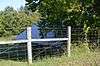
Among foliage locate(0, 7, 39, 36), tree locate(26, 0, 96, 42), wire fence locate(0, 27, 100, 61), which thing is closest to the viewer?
wire fence locate(0, 27, 100, 61)

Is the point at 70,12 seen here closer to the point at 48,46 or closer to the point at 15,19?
the point at 48,46

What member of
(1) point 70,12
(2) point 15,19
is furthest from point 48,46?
(2) point 15,19

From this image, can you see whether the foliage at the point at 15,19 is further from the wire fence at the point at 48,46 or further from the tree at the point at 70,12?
Answer: the wire fence at the point at 48,46

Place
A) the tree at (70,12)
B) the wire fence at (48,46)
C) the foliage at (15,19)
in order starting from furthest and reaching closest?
the foliage at (15,19)
the tree at (70,12)
the wire fence at (48,46)

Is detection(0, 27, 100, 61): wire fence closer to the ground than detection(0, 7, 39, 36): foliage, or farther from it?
closer to the ground

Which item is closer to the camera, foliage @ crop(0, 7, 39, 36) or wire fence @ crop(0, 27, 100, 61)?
wire fence @ crop(0, 27, 100, 61)

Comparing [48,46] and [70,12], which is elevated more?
[70,12]

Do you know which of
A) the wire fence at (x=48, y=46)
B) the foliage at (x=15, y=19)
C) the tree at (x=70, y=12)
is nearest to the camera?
the wire fence at (x=48, y=46)

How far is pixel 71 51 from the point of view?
13.3m

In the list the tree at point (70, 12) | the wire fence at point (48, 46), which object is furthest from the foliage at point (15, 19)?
the wire fence at point (48, 46)

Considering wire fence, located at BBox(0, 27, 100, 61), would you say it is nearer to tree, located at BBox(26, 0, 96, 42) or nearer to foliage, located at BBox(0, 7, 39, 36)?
tree, located at BBox(26, 0, 96, 42)

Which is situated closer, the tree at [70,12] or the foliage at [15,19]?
the tree at [70,12]

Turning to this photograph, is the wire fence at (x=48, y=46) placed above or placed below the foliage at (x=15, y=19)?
below

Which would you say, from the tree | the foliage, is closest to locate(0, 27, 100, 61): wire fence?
the tree
